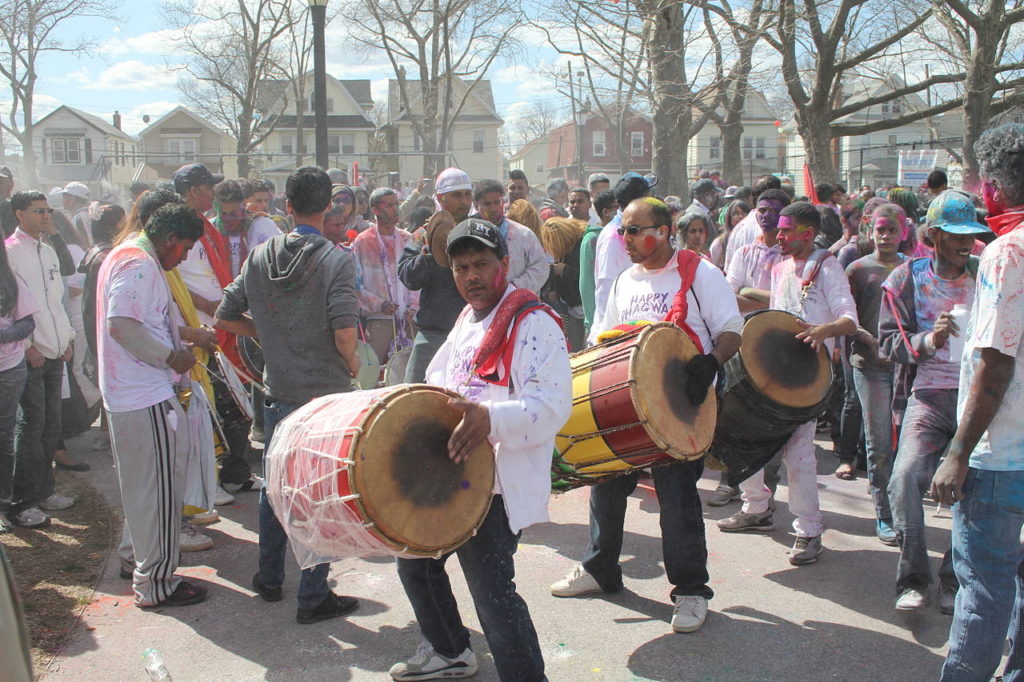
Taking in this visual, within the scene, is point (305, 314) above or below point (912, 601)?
above

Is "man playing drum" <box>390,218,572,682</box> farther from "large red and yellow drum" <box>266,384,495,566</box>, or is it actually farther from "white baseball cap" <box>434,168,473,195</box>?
"white baseball cap" <box>434,168,473,195</box>

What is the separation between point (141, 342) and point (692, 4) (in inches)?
485

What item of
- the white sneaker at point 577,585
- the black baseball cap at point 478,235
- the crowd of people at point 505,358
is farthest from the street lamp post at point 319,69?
the black baseball cap at point 478,235

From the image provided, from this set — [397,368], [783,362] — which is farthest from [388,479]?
[397,368]

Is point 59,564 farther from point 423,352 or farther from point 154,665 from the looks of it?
point 423,352

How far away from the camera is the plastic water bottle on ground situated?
162 inches

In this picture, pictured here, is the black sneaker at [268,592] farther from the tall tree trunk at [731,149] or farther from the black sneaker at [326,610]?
the tall tree trunk at [731,149]

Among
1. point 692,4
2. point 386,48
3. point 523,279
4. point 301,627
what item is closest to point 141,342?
point 301,627

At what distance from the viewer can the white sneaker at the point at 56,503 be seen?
21.3 feet

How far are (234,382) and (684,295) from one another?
330 cm

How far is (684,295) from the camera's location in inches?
176

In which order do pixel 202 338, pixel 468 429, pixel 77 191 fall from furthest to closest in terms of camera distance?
pixel 77 191 → pixel 202 338 → pixel 468 429

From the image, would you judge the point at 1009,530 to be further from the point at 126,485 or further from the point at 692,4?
the point at 692,4

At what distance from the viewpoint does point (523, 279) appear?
6637 mm
